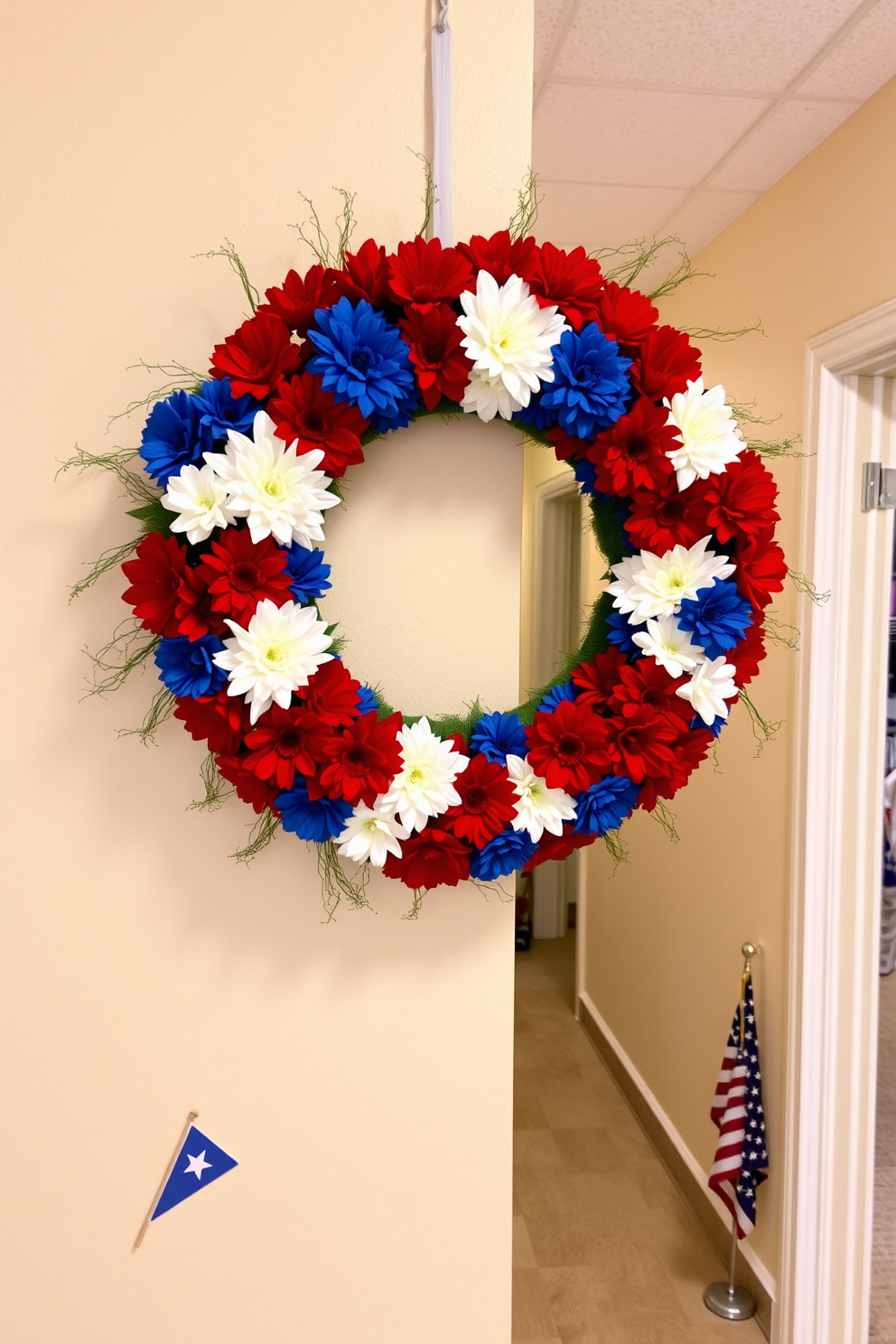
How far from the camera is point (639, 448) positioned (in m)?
0.94

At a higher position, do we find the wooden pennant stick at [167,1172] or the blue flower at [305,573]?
the blue flower at [305,573]

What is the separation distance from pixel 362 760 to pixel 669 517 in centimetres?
41

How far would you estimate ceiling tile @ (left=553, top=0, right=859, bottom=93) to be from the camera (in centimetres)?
147

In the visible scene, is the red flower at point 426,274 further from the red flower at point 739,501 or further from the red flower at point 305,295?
the red flower at point 739,501

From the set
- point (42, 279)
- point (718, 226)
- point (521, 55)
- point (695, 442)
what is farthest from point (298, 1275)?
point (718, 226)

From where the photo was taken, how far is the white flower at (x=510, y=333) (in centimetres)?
89

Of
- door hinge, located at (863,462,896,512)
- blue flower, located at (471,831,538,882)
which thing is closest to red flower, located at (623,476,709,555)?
blue flower, located at (471,831,538,882)

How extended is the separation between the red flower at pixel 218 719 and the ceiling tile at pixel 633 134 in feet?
4.77

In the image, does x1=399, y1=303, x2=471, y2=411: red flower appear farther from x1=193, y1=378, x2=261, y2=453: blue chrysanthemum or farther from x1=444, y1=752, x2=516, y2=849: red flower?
x1=444, y1=752, x2=516, y2=849: red flower

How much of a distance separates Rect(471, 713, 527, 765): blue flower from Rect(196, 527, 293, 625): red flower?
0.25m

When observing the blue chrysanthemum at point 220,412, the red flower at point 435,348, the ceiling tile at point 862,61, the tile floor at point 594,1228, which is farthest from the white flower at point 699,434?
the tile floor at point 594,1228

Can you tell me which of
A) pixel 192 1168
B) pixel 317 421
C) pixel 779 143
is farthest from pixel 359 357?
pixel 779 143

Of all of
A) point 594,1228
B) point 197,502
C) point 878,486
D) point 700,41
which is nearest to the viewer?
point 197,502

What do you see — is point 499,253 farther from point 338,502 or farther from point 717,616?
point 717,616
